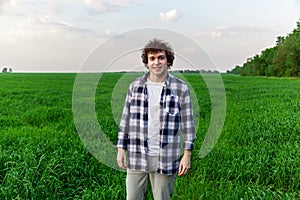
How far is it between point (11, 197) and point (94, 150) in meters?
1.49

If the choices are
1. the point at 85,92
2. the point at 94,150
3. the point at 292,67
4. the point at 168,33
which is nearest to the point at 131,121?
the point at 168,33

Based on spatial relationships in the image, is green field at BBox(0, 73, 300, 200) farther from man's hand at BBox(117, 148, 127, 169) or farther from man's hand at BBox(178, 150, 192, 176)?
man's hand at BBox(178, 150, 192, 176)

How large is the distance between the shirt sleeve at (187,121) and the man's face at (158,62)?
9.8 inches

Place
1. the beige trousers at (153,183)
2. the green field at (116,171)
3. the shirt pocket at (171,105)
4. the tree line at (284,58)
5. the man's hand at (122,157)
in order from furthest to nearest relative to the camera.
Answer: the tree line at (284,58), the green field at (116,171), the man's hand at (122,157), the beige trousers at (153,183), the shirt pocket at (171,105)

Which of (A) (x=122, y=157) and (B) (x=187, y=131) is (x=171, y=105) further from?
(A) (x=122, y=157)

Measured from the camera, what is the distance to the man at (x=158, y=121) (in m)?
2.72

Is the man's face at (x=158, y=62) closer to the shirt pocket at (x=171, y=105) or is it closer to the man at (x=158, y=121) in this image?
the man at (x=158, y=121)

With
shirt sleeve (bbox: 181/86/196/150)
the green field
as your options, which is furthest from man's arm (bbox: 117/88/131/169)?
the green field

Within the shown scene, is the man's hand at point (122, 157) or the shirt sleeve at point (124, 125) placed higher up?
the shirt sleeve at point (124, 125)

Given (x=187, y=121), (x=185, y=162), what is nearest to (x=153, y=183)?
(x=185, y=162)

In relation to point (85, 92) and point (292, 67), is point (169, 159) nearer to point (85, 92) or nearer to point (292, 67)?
point (85, 92)

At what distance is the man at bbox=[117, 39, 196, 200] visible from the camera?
2717mm

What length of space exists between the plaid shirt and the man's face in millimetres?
87

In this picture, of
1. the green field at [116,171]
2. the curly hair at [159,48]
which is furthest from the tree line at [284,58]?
the curly hair at [159,48]
